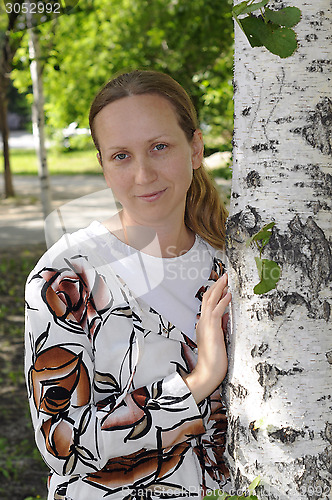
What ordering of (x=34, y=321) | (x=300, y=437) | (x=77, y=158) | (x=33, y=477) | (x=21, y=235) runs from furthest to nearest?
(x=77, y=158) → (x=21, y=235) → (x=33, y=477) → (x=34, y=321) → (x=300, y=437)

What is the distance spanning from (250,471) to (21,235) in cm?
958

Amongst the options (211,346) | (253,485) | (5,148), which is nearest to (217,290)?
(211,346)

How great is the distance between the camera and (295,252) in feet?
4.03

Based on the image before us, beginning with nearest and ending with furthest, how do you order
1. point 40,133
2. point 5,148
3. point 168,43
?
point 168,43 < point 40,133 < point 5,148

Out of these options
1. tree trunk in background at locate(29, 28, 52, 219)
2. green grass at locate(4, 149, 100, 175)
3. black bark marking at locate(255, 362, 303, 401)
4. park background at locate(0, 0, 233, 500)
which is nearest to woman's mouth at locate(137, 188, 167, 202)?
park background at locate(0, 0, 233, 500)

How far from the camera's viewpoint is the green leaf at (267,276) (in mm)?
1182

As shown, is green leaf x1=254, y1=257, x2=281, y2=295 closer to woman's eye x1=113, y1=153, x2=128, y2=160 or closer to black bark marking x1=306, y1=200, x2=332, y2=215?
black bark marking x1=306, y1=200, x2=332, y2=215

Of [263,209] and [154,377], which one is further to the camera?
[154,377]

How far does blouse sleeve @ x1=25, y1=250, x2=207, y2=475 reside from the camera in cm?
152

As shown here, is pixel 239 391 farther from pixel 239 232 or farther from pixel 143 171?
pixel 143 171

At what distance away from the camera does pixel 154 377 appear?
164cm

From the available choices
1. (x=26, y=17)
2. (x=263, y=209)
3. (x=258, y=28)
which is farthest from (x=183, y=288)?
(x=26, y=17)

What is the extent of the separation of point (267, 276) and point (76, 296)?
1.96 feet

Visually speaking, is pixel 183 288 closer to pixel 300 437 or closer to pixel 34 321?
pixel 34 321
